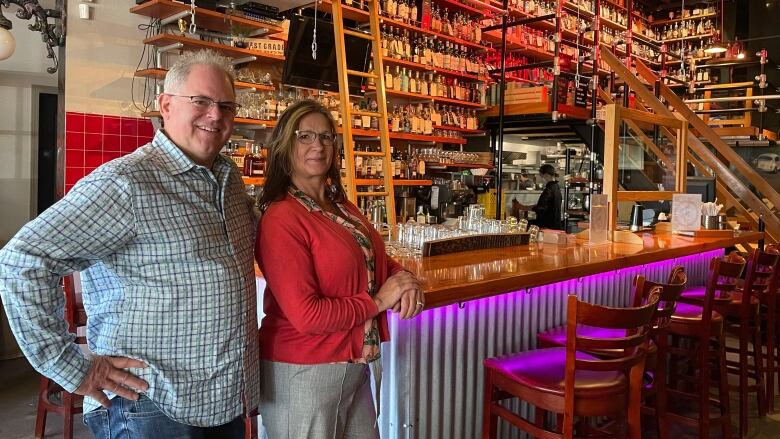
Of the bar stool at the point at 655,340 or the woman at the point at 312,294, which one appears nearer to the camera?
the woman at the point at 312,294

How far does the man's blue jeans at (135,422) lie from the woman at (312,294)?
1.01 ft

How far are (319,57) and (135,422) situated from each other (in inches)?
158

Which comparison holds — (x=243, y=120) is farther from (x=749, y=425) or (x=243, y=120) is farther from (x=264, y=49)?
(x=749, y=425)

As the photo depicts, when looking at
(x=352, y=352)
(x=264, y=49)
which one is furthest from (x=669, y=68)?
(x=352, y=352)

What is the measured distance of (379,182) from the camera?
219 inches

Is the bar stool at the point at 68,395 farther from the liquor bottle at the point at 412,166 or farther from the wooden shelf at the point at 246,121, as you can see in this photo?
the liquor bottle at the point at 412,166

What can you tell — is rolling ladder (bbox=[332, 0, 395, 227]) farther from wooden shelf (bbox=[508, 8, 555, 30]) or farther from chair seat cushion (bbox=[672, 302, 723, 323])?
wooden shelf (bbox=[508, 8, 555, 30])

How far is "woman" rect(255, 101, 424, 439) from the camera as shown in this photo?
5.29 ft

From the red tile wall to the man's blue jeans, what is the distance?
3444 mm

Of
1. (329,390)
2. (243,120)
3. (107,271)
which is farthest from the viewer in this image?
(243,120)

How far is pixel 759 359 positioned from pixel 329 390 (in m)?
3.29

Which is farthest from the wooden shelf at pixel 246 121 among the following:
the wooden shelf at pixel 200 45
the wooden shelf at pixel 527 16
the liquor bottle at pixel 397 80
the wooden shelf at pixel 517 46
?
the wooden shelf at pixel 527 16

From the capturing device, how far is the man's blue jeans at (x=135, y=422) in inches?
55.6

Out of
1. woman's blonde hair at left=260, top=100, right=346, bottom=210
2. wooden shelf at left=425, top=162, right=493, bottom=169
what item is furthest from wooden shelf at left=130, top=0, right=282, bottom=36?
woman's blonde hair at left=260, top=100, right=346, bottom=210
